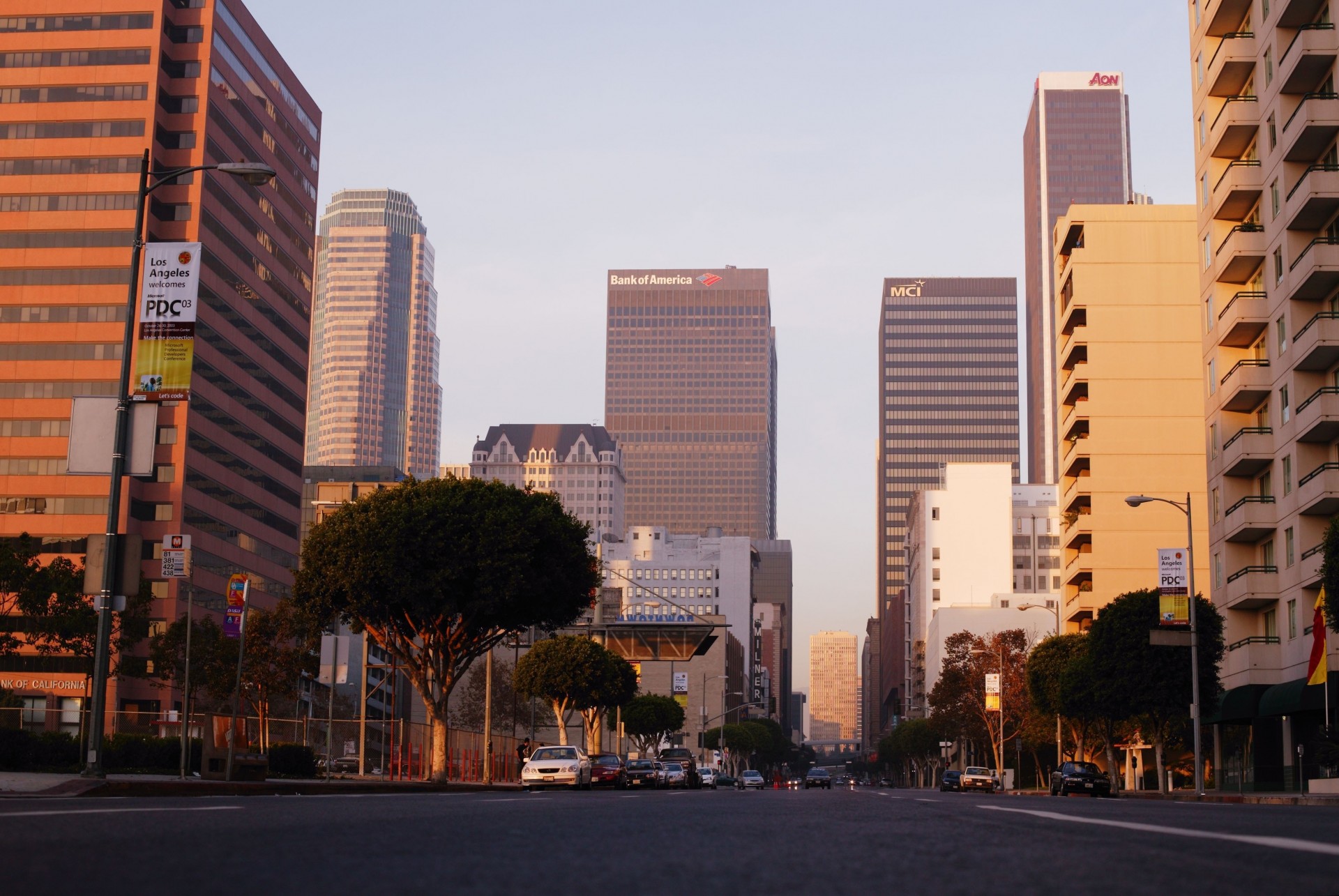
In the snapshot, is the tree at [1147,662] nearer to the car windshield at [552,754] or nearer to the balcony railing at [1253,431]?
the balcony railing at [1253,431]

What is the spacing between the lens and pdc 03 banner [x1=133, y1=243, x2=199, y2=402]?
22.5 m

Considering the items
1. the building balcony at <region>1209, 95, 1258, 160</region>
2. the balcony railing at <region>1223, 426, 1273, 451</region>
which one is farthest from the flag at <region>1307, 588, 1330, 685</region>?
the building balcony at <region>1209, 95, 1258, 160</region>

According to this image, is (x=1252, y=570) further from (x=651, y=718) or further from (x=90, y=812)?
(x=651, y=718)

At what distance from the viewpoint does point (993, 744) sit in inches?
3713

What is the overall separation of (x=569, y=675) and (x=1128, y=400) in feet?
145

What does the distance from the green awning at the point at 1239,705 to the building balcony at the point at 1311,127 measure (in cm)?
2133

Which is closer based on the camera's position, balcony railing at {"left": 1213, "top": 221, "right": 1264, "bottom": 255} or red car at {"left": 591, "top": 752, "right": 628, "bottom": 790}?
red car at {"left": 591, "top": 752, "right": 628, "bottom": 790}

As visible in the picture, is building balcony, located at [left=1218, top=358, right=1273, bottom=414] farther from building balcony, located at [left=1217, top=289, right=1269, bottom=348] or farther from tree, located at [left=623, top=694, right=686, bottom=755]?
tree, located at [left=623, top=694, right=686, bottom=755]

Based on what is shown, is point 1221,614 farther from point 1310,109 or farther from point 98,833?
point 98,833

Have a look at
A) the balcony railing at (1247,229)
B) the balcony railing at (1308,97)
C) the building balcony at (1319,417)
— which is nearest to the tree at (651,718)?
the balcony railing at (1247,229)

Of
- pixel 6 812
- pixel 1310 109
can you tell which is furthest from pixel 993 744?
pixel 6 812

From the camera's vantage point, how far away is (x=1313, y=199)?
172 ft

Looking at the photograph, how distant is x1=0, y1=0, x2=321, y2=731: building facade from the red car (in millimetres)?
63161

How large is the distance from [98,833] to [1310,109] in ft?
177
